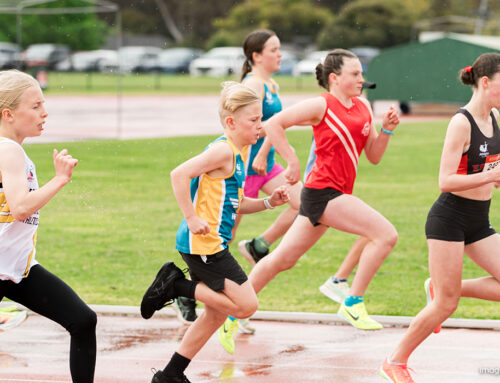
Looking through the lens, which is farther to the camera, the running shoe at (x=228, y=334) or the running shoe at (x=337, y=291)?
the running shoe at (x=337, y=291)

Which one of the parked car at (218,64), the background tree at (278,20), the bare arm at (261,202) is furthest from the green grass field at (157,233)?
the background tree at (278,20)

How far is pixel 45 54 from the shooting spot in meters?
38.8

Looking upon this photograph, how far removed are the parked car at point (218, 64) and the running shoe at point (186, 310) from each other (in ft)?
146

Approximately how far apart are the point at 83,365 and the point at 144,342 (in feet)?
5.23

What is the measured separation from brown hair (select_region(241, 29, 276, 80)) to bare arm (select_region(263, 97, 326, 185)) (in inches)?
50.5

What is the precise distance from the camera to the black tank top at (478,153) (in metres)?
4.78

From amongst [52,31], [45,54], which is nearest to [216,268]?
[45,54]

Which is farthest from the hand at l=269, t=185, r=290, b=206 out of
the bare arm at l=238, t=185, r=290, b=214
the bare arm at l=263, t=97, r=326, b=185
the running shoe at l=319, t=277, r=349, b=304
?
the running shoe at l=319, t=277, r=349, b=304

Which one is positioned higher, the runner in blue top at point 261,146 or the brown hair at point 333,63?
the brown hair at point 333,63

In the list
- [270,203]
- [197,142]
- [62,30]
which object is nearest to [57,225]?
[270,203]

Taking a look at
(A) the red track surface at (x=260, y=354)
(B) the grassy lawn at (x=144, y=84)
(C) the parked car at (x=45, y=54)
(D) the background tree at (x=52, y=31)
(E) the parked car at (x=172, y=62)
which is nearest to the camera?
(A) the red track surface at (x=260, y=354)

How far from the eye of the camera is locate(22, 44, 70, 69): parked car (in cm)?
3587

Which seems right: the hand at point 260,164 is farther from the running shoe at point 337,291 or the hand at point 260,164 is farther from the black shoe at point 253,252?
the running shoe at point 337,291

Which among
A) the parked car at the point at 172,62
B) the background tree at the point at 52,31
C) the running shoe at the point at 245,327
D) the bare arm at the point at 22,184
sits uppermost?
the bare arm at the point at 22,184
